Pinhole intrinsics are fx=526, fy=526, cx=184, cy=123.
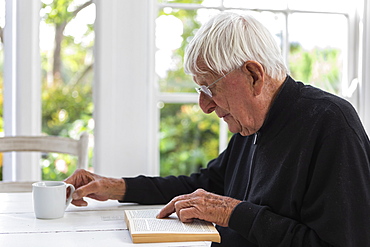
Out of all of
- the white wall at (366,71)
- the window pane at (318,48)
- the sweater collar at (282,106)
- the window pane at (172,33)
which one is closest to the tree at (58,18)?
the window pane at (172,33)

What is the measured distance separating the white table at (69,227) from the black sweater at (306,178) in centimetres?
20

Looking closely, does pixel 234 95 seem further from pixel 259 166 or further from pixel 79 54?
pixel 79 54

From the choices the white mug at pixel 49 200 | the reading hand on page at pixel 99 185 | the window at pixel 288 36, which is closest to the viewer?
the white mug at pixel 49 200

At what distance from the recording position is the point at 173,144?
4453 millimetres

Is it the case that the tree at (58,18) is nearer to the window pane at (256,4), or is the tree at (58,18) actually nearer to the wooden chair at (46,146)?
the window pane at (256,4)

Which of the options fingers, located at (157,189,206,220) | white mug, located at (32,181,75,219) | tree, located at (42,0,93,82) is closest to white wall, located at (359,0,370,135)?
fingers, located at (157,189,206,220)

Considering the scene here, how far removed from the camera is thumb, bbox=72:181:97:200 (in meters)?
1.69

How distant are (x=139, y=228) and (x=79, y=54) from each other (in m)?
3.74

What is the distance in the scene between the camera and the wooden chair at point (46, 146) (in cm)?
211

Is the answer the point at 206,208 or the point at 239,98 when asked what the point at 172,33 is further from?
the point at 206,208

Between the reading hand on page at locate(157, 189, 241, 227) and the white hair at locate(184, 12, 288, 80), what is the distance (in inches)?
14.5

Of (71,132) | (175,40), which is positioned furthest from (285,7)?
(71,132)

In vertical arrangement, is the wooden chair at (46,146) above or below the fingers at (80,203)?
above

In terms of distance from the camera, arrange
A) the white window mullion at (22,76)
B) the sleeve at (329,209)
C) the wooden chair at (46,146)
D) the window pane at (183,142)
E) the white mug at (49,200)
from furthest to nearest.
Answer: the window pane at (183,142) → the white window mullion at (22,76) → the wooden chair at (46,146) → the white mug at (49,200) → the sleeve at (329,209)
